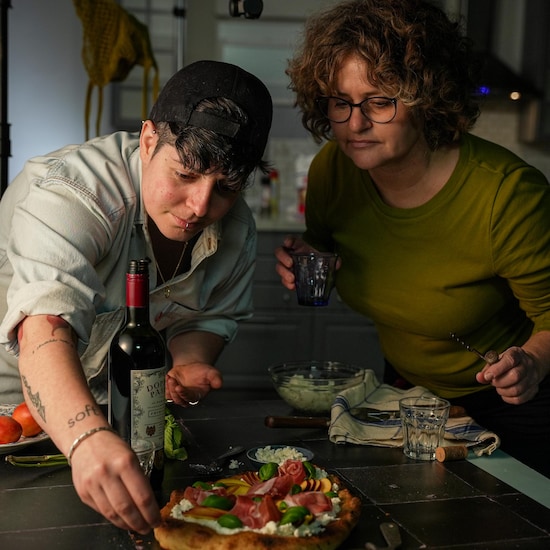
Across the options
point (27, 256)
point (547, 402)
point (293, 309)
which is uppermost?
point (27, 256)

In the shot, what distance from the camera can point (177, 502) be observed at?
4.06ft

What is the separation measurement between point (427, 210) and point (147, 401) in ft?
3.00

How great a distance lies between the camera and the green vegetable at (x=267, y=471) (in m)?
1.34

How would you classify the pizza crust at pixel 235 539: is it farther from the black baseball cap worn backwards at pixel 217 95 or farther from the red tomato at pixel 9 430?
the black baseball cap worn backwards at pixel 217 95

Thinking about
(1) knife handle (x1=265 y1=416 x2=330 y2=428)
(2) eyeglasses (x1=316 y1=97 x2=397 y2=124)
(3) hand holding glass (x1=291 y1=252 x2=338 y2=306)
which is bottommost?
(1) knife handle (x1=265 y1=416 x2=330 y2=428)

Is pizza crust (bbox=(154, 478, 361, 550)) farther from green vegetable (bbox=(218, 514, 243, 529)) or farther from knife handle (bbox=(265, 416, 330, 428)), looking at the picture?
knife handle (bbox=(265, 416, 330, 428))

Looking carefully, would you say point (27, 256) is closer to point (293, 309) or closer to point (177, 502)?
point (177, 502)

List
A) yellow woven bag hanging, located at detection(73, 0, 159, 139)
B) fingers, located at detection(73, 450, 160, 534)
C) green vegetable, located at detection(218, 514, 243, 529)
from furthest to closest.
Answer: yellow woven bag hanging, located at detection(73, 0, 159, 139) → green vegetable, located at detection(218, 514, 243, 529) → fingers, located at detection(73, 450, 160, 534)

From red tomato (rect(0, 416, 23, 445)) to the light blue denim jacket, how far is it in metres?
0.17

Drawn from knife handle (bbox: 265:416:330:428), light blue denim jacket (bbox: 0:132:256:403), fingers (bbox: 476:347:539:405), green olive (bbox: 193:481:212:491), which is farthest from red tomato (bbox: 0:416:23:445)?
fingers (bbox: 476:347:539:405)

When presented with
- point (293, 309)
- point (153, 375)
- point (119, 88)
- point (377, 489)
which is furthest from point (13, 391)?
point (119, 88)

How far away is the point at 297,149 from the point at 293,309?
1.20 meters

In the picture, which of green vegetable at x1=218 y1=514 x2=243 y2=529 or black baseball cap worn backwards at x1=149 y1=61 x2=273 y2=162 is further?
black baseball cap worn backwards at x1=149 y1=61 x2=273 y2=162

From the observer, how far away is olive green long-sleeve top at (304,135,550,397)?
1867 mm
